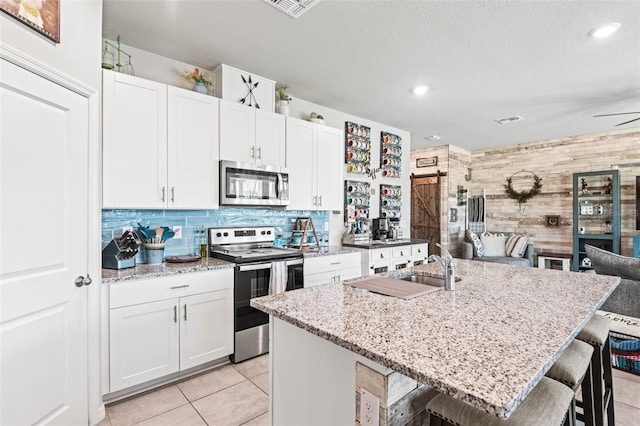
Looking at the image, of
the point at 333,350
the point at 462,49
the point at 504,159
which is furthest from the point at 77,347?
the point at 504,159

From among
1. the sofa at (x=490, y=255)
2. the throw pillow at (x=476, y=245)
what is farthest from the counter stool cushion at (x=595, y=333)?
the throw pillow at (x=476, y=245)

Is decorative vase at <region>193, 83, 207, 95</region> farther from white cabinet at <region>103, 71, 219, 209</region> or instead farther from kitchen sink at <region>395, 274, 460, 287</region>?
kitchen sink at <region>395, 274, 460, 287</region>

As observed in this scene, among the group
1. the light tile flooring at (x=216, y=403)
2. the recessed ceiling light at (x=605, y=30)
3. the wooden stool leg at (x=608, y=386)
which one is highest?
the recessed ceiling light at (x=605, y=30)

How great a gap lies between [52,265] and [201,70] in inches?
87.7

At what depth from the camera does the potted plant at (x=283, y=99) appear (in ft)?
11.6

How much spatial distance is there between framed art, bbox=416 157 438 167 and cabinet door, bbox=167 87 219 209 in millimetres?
5077

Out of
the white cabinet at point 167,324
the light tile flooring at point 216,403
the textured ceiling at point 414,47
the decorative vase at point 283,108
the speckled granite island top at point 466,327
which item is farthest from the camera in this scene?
the decorative vase at point 283,108

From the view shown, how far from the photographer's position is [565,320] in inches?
51.4

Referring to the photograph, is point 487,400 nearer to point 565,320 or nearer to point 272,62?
point 565,320

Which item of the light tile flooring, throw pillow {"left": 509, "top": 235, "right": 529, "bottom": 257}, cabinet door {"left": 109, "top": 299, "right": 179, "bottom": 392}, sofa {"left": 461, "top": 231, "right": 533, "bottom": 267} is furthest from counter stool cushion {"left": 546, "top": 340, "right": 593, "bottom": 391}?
throw pillow {"left": 509, "top": 235, "right": 529, "bottom": 257}

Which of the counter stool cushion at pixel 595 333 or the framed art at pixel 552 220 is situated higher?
the framed art at pixel 552 220

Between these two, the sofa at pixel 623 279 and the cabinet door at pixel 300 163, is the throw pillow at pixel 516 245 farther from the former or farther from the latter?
the cabinet door at pixel 300 163

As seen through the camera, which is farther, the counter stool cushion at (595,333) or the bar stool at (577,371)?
the counter stool cushion at (595,333)

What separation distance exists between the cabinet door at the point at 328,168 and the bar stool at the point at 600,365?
2.62 meters
